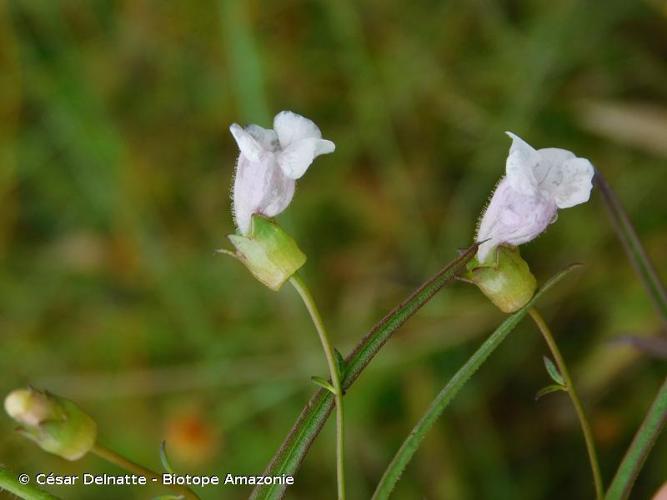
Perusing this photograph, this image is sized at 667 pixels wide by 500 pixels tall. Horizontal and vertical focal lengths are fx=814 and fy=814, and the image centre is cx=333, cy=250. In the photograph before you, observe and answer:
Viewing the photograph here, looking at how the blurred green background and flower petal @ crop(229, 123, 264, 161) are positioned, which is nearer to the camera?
flower petal @ crop(229, 123, 264, 161)

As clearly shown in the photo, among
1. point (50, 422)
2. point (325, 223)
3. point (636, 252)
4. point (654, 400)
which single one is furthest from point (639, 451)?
point (325, 223)

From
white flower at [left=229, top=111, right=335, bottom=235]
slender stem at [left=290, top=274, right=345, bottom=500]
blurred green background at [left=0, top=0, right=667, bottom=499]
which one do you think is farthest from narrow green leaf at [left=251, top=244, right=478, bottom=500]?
blurred green background at [left=0, top=0, right=667, bottom=499]

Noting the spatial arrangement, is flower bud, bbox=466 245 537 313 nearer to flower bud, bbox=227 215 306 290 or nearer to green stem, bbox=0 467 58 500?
flower bud, bbox=227 215 306 290

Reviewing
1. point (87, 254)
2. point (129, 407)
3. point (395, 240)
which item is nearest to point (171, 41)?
point (87, 254)

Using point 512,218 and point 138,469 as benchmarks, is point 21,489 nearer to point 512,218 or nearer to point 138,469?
point 138,469

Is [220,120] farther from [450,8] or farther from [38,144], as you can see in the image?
[450,8]

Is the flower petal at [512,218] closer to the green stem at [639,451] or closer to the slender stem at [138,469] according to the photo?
the green stem at [639,451]

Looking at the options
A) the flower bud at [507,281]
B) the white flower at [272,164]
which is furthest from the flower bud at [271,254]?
the flower bud at [507,281]
